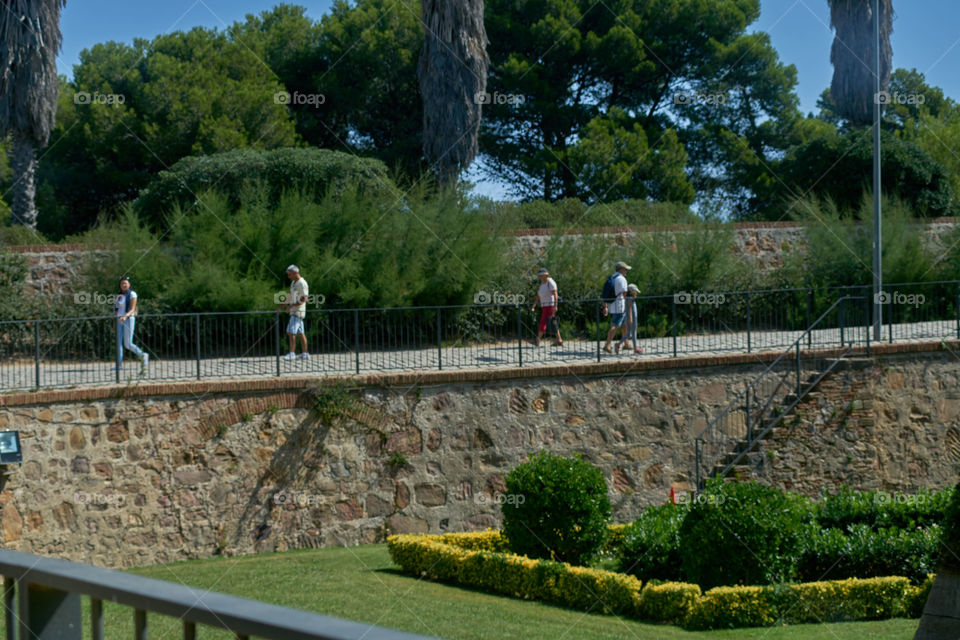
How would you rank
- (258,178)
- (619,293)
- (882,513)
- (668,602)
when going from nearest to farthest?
(668,602) → (882,513) → (619,293) → (258,178)

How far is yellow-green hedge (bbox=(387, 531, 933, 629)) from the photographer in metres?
10.1

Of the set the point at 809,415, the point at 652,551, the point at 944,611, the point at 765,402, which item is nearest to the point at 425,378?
the point at 652,551

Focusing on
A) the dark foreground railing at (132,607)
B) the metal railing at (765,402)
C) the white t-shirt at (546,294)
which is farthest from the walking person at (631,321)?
the dark foreground railing at (132,607)

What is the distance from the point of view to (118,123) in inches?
1204

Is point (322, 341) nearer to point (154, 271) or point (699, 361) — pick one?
point (154, 271)

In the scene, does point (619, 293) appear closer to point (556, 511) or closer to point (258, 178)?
point (556, 511)

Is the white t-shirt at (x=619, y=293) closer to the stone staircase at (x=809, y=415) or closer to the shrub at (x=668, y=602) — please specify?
the stone staircase at (x=809, y=415)

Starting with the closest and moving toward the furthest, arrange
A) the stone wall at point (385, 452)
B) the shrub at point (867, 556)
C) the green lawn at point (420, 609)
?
the green lawn at point (420, 609)
the shrub at point (867, 556)
the stone wall at point (385, 452)

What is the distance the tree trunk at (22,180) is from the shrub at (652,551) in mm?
16381

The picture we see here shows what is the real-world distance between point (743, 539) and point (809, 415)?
5985mm

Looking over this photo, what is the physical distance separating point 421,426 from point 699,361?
4.68 metres

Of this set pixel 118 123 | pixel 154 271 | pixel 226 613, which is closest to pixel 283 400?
pixel 154 271

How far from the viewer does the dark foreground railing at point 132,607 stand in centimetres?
220

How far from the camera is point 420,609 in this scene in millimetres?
9641
